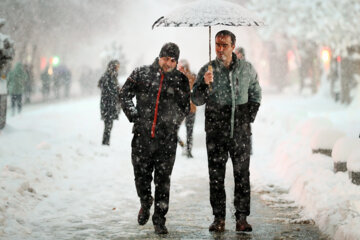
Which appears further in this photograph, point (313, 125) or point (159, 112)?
point (313, 125)

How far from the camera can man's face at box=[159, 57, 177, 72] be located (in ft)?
18.9

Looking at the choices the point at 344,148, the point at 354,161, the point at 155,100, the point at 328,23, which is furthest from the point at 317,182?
the point at 328,23

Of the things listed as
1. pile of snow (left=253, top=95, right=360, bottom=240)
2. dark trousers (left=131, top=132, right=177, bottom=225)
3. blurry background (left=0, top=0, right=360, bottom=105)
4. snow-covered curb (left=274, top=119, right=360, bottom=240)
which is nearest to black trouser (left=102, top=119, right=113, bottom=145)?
pile of snow (left=253, top=95, right=360, bottom=240)

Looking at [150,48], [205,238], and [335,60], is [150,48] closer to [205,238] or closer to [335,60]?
[335,60]

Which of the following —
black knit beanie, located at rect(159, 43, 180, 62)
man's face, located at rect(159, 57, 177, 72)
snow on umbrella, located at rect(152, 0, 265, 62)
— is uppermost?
snow on umbrella, located at rect(152, 0, 265, 62)

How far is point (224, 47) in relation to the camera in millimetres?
5762

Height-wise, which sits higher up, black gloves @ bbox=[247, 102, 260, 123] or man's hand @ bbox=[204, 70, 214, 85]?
man's hand @ bbox=[204, 70, 214, 85]

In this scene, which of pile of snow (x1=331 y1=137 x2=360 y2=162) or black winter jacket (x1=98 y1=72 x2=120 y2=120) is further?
black winter jacket (x1=98 y1=72 x2=120 y2=120)

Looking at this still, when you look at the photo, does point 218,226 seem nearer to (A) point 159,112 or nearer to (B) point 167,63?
(A) point 159,112

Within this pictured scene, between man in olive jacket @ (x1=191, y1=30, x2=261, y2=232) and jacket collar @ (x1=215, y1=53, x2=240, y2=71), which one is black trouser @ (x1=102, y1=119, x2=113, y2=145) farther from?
jacket collar @ (x1=215, y1=53, x2=240, y2=71)

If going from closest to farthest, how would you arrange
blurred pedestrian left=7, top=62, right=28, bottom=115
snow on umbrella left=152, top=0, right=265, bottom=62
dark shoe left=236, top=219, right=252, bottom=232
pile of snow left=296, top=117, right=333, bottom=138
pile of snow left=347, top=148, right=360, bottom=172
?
dark shoe left=236, top=219, right=252, bottom=232 < snow on umbrella left=152, top=0, right=265, bottom=62 < pile of snow left=347, top=148, right=360, bottom=172 < pile of snow left=296, top=117, right=333, bottom=138 < blurred pedestrian left=7, top=62, right=28, bottom=115

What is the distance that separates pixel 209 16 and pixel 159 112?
1.25m

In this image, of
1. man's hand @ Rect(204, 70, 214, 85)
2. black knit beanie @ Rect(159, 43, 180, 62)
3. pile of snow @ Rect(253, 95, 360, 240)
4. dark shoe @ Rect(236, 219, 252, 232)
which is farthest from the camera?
dark shoe @ Rect(236, 219, 252, 232)

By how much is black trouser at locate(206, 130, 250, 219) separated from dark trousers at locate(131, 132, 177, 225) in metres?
0.43
